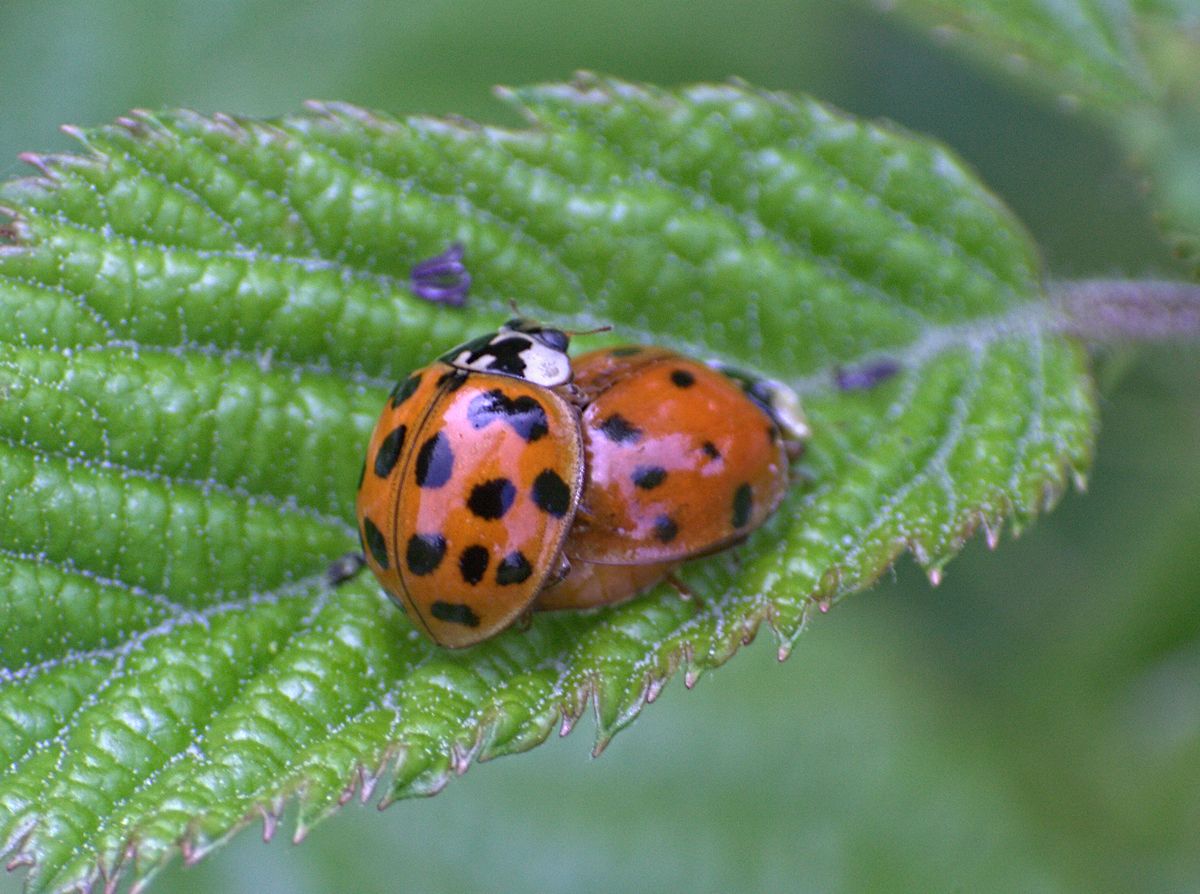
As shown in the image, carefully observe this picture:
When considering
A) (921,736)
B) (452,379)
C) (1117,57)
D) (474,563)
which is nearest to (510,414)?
(452,379)

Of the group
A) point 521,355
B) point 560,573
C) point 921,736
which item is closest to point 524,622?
point 560,573

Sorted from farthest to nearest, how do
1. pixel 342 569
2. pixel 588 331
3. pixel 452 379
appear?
pixel 588 331, pixel 342 569, pixel 452 379

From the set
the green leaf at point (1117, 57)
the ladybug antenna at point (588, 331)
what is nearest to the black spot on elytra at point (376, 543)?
the ladybug antenna at point (588, 331)

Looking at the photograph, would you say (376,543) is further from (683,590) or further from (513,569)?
(683,590)

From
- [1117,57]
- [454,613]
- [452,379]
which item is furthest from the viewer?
[1117,57]

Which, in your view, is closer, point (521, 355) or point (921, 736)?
point (521, 355)

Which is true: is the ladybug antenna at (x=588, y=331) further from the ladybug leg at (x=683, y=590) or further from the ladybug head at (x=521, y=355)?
the ladybug leg at (x=683, y=590)

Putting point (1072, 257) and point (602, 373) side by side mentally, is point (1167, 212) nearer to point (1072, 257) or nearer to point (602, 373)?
point (602, 373)

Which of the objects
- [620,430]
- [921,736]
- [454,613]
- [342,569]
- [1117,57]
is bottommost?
[921,736]

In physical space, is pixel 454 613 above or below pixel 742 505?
below
